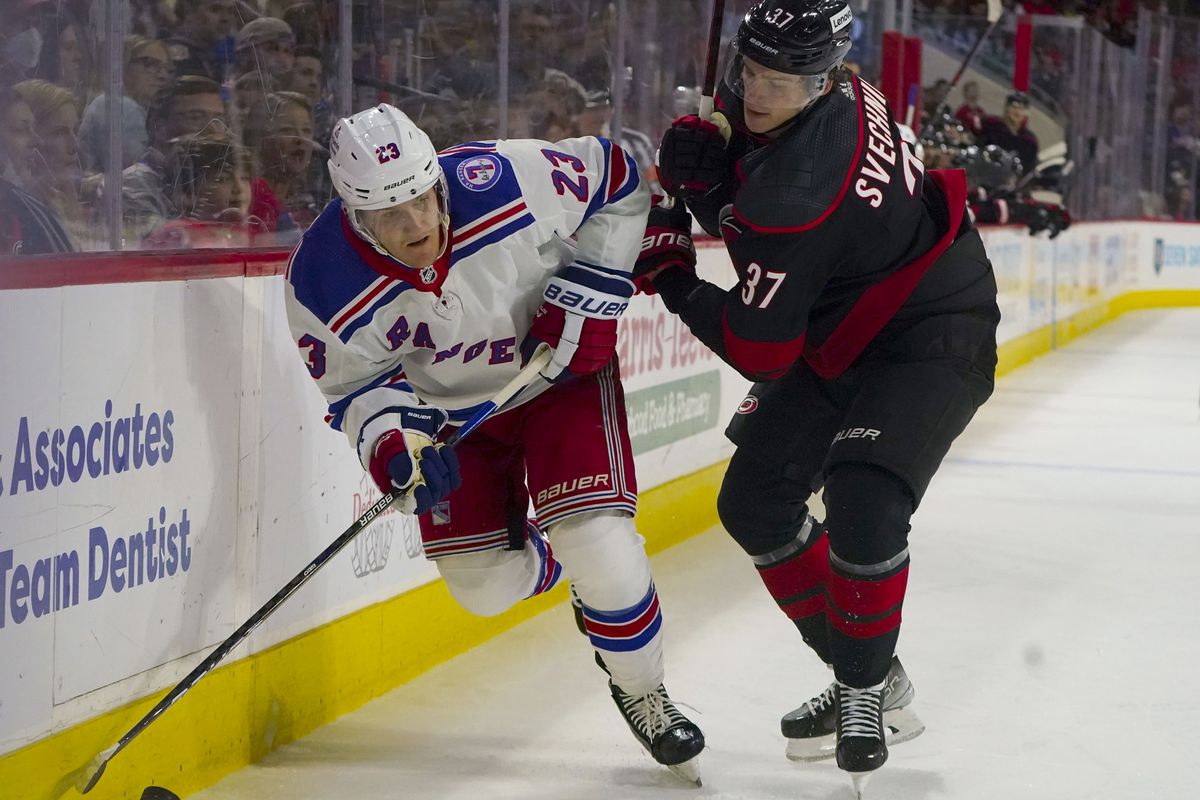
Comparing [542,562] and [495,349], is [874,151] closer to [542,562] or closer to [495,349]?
[495,349]

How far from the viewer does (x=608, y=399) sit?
2.76 metres

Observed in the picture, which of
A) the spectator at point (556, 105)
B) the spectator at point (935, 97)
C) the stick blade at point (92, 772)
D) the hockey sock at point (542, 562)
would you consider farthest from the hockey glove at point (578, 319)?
the spectator at point (935, 97)

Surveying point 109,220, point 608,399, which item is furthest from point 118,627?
point 608,399

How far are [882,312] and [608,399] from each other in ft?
1.70

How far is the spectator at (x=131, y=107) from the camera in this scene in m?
2.70

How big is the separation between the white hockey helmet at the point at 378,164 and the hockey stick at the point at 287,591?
0.37 metres

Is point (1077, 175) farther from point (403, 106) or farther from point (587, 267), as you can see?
point (587, 267)

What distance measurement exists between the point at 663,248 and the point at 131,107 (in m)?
1.01

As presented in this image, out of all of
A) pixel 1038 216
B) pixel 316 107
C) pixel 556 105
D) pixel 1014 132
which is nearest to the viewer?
pixel 316 107

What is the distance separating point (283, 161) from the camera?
3299 mm

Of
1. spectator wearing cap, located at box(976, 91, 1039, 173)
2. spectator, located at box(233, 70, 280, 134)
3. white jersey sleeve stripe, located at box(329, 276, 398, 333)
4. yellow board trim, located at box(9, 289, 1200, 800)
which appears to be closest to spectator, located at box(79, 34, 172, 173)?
spectator, located at box(233, 70, 280, 134)

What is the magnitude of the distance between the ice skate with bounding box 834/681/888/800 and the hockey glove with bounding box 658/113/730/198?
0.91 meters

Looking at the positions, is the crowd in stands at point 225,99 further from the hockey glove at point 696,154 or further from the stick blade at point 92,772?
the stick blade at point 92,772

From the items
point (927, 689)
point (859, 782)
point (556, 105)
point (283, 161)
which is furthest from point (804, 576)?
point (556, 105)
